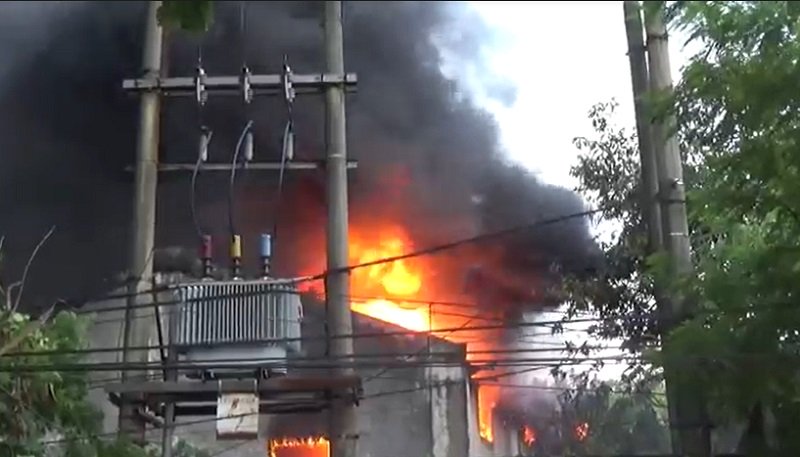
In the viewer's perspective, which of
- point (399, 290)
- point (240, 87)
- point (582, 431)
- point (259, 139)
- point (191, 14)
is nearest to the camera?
point (191, 14)

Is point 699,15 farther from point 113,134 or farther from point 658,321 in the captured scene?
point 113,134

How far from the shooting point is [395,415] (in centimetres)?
1036

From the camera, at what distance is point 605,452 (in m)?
9.83

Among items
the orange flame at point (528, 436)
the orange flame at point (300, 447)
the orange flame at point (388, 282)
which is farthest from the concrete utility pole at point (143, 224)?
the orange flame at point (528, 436)

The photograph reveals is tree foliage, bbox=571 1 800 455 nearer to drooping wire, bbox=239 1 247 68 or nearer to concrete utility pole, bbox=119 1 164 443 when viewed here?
concrete utility pole, bbox=119 1 164 443

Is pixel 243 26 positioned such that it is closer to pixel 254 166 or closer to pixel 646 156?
pixel 254 166

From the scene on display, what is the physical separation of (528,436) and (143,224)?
478 centimetres

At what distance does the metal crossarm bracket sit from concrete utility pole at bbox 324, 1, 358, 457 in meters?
0.11

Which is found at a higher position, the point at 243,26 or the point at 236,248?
the point at 243,26

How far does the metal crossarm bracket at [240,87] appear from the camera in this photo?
1202 cm

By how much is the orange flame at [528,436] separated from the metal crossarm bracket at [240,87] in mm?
4475

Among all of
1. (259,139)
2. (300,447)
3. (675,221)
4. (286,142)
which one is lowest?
(300,447)

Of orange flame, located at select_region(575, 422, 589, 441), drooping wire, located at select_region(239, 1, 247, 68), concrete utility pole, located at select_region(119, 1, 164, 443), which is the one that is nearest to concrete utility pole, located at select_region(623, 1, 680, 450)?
orange flame, located at select_region(575, 422, 589, 441)

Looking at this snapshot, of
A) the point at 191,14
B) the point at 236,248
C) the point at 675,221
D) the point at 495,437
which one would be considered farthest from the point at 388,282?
the point at 191,14
